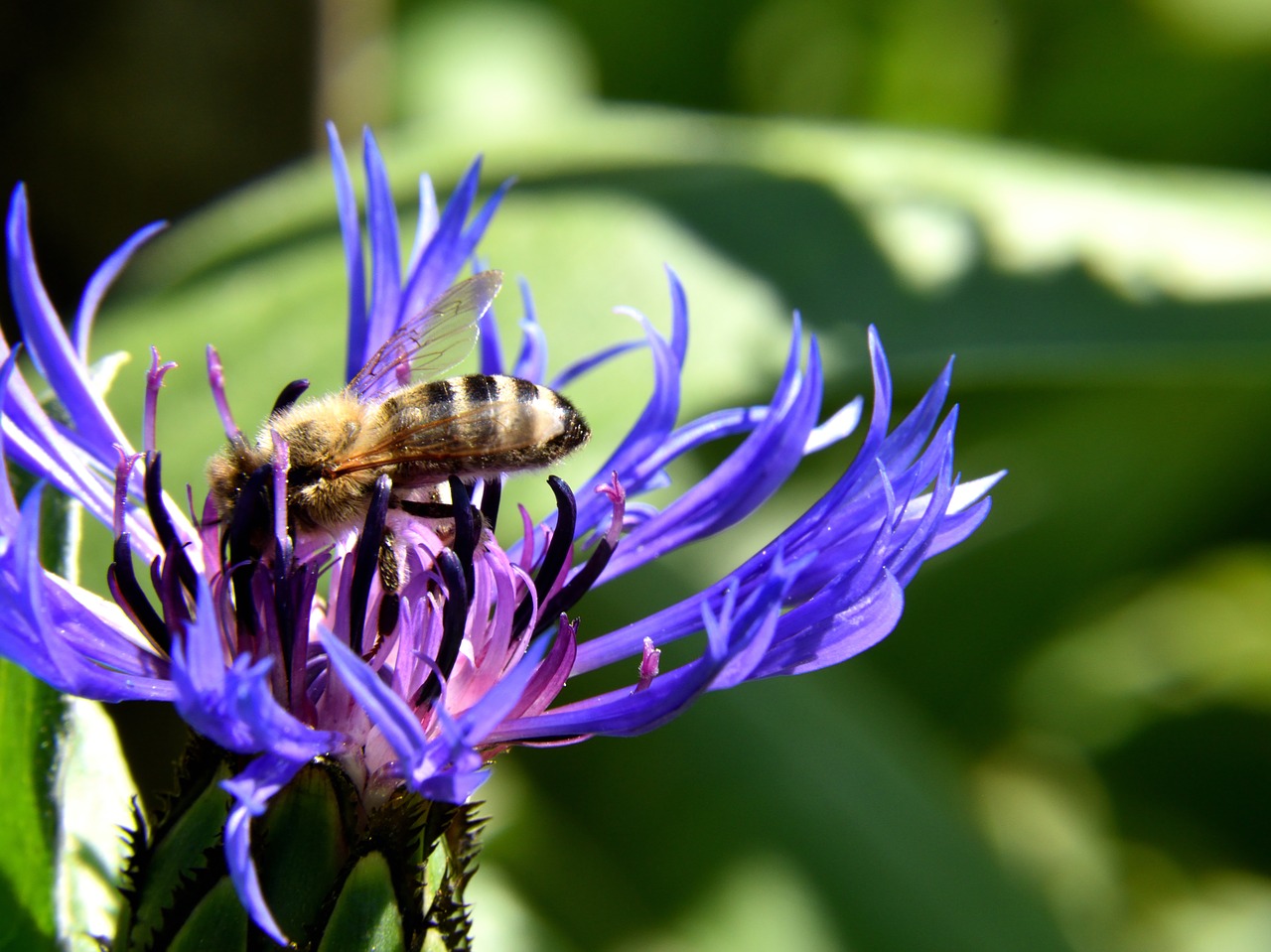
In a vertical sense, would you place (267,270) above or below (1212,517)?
above

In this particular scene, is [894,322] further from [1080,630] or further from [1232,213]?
[1080,630]

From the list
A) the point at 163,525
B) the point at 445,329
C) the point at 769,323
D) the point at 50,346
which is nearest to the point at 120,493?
the point at 163,525

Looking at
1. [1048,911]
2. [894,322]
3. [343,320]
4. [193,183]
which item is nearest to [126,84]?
[193,183]

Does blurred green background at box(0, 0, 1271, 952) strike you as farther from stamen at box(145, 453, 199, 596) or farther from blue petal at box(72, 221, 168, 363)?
stamen at box(145, 453, 199, 596)

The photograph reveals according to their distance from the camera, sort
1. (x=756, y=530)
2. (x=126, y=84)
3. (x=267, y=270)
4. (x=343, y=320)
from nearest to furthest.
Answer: (x=343, y=320) < (x=267, y=270) < (x=126, y=84) < (x=756, y=530)

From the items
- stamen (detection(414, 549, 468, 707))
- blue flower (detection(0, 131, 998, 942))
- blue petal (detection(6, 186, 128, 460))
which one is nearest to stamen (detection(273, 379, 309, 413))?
blue flower (detection(0, 131, 998, 942))

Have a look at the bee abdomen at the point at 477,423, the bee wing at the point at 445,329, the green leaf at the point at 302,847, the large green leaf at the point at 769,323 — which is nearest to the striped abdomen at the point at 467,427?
the bee abdomen at the point at 477,423

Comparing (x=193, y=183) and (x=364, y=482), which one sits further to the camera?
(x=193, y=183)
